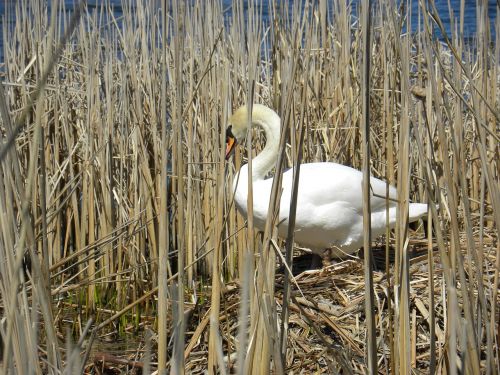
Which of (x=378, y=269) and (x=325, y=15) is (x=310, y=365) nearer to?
(x=378, y=269)

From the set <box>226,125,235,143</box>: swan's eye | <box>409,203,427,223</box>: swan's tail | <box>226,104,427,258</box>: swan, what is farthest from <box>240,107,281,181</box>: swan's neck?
<box>409,203,427,223</box>: swan's tail

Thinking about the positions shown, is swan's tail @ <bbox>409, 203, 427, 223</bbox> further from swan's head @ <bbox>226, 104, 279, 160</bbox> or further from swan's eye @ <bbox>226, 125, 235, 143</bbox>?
swan's eye @ <bbox>226, 125, 235, 143</bbox>

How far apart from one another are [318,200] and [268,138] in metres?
0.44

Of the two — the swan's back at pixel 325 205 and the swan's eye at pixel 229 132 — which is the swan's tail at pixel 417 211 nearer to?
the swan's back at pixel 325 205

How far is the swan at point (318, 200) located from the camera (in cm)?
384

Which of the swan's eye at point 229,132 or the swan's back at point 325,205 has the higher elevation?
the swan's eye at point 229,132

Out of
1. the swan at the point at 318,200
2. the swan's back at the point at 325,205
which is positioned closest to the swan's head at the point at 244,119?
the swan at the point at 318,200

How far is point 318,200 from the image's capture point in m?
3.92

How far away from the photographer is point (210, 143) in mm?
3717

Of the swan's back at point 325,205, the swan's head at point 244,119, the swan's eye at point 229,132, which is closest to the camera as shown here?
the swan's back at point 325,205

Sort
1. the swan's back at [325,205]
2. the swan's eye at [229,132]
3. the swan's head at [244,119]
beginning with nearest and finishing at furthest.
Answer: the swan's back at [325,205], the swan's head at [244,119], the swan's eye at [229,132]

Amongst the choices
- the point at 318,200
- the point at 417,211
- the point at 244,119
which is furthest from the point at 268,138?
the point at 417,211

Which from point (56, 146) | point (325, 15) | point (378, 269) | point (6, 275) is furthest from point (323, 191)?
point (6, 275)

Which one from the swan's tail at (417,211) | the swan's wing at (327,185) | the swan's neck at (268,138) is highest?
the swan's neck at (268,138)
